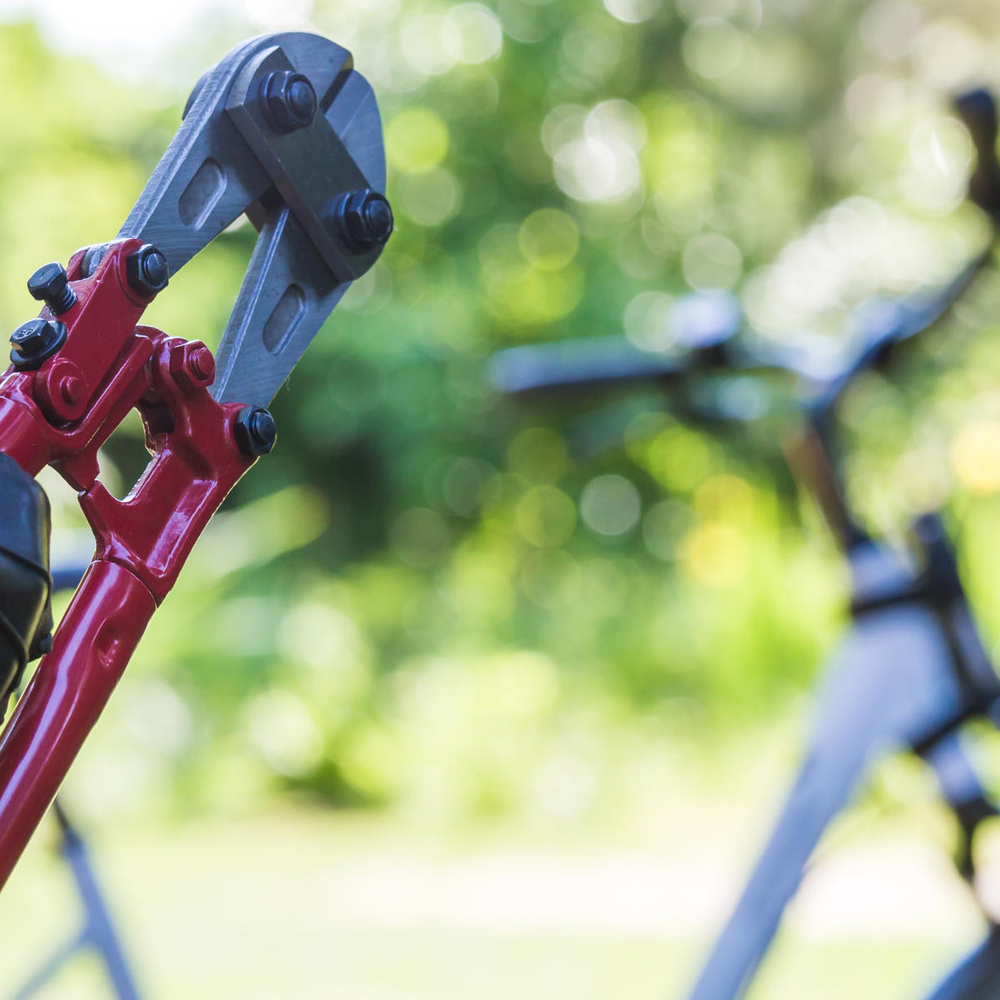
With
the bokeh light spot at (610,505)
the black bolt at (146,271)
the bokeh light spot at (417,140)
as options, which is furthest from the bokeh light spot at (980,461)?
the black bolt at (146,271)

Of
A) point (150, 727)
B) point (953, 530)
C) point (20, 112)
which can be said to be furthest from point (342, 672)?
point (953, 530)

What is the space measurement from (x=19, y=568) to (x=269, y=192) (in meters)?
0.23

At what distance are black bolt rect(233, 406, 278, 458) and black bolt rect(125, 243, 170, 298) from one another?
7cm

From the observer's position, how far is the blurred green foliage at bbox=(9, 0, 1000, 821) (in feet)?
12.8

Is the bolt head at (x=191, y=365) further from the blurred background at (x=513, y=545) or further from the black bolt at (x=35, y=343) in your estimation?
the blurred background at (x=513, y=545)

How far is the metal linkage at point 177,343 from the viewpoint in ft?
1.52

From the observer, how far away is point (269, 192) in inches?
21.9

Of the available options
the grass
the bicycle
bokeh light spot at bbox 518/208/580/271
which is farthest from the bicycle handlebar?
bokeh light spot at bbox 518/208/580/271

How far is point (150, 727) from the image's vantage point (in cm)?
393

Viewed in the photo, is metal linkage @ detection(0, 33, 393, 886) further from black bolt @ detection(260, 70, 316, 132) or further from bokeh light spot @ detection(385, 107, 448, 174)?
bokeh light spot @ detection(385, 107, 448, 174)

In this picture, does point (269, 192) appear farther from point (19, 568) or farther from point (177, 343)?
point (19, 568)

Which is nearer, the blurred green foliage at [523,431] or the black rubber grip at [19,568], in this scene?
the black rubber grip at [19,568]

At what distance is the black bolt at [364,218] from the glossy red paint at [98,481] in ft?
0.32

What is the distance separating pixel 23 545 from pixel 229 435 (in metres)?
0.13
